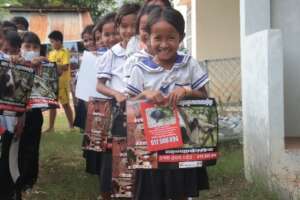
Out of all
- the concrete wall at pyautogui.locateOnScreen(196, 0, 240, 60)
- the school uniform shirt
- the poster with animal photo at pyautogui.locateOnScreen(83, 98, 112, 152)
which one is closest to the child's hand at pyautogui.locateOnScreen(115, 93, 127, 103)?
the school uniform shirt

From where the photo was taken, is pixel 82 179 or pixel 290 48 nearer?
pixel 290 48

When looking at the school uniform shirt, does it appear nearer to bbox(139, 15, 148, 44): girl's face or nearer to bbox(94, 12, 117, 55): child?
bbox(139, 15, 148, 44): girl's face

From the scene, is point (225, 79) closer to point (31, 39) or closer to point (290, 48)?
point (290, 48)

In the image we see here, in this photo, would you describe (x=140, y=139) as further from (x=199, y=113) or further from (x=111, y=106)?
(x=111, y=106)

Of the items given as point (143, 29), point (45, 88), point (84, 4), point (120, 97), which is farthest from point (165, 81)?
point (84, 4)

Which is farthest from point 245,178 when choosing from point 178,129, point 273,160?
point 178,129

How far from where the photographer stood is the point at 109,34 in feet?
15.6

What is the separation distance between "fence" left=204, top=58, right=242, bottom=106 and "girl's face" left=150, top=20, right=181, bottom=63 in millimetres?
5630

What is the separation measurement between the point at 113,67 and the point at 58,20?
17470 millimetres

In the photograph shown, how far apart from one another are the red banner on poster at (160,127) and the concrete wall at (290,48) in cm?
292

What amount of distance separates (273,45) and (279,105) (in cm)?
46

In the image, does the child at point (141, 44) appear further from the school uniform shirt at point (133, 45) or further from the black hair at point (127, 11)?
the black hair at point (127, 11)

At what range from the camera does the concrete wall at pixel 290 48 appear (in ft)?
18.6

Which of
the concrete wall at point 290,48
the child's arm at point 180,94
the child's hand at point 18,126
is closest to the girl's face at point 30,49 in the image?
the child's hand at point 18,126
